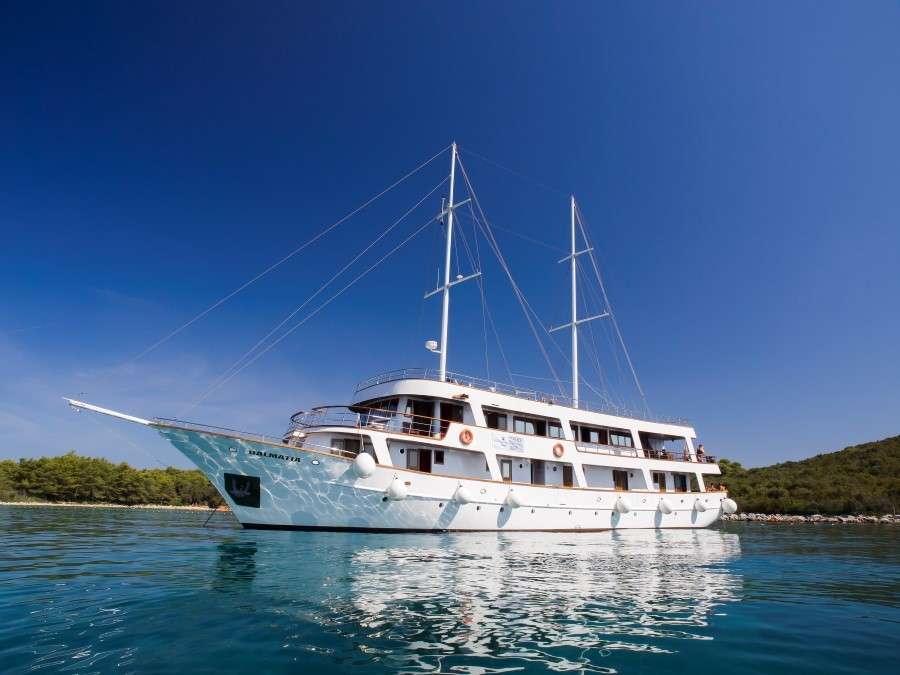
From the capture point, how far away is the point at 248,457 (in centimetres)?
1702

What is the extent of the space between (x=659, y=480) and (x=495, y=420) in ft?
45.1

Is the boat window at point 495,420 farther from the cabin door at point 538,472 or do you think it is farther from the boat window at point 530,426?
the cabin door at point 538,472

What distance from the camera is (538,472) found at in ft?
82.8

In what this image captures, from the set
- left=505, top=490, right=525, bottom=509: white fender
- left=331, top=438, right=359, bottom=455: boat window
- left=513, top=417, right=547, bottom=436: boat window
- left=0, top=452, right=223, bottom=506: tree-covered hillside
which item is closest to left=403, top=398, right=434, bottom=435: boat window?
left=331, top=438, right=359, bottom=455: boat window

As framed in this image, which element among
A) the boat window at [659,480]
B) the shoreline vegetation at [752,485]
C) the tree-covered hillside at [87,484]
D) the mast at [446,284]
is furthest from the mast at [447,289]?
the tree-covered hillside at [87,484]

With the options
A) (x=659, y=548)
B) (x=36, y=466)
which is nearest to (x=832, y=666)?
(x=659, y=548)

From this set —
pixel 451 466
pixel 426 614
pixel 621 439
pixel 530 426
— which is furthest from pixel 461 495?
pixel 621 439

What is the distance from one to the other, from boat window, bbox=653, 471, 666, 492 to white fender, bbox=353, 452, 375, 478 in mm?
20705

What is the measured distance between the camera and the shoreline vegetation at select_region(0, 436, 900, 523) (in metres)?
53.0

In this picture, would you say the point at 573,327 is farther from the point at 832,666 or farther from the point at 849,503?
the point at 849,503

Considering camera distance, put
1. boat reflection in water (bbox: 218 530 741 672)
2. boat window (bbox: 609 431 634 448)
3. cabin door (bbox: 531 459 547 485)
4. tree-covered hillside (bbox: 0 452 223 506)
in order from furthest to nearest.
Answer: tree-covered hillside (bbox: 0 452 223 506)
boat window (bbox: 609 431 634 448)
cabin door (bbox: 531 459 547 485)
boat reflection in water (bbox: 218 530 741 672)

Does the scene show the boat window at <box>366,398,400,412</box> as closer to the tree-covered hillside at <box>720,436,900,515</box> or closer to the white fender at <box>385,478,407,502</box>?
the white fender at <box>385,478,407,502</box>

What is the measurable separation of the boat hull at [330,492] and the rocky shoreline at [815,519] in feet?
110

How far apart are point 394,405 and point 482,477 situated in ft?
17.0
